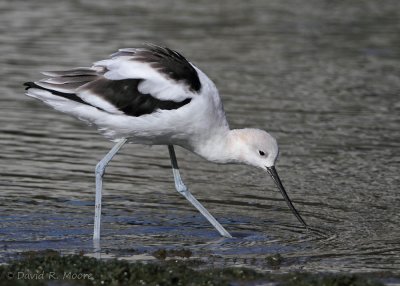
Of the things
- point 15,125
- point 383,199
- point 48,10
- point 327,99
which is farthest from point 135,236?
point 48,10

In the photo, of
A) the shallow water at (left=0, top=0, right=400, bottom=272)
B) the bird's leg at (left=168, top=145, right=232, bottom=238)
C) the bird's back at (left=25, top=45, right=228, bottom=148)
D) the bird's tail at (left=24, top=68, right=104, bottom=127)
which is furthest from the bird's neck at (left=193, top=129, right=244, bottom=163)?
the bird's tail at (left=24, top=68, right=104, bottom=127)

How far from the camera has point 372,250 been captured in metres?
8.47

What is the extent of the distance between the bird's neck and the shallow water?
0.65 m

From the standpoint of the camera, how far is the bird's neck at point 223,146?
897 cm

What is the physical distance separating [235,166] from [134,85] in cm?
311

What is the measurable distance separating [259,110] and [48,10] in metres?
8.22

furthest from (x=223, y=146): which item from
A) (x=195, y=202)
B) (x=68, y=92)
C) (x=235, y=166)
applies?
(x=235, y=166)

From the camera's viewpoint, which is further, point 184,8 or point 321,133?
point 184,8

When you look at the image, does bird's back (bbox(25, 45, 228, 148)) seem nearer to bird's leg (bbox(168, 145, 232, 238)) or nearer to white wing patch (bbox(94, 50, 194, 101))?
white wing patch (bbox(94, 50, 194, 101))

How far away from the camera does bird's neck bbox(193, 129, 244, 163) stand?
8970mm

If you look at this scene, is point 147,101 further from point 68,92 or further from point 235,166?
point 235,166

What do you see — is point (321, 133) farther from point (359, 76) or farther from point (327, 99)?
point (359, 76)

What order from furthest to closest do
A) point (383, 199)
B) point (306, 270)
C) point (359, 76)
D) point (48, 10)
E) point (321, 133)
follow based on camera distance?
point (48, 10) < point (359, 76) < point (321, 133) < point (383, 199) < point (306, 270)

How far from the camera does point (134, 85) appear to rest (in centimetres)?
874
